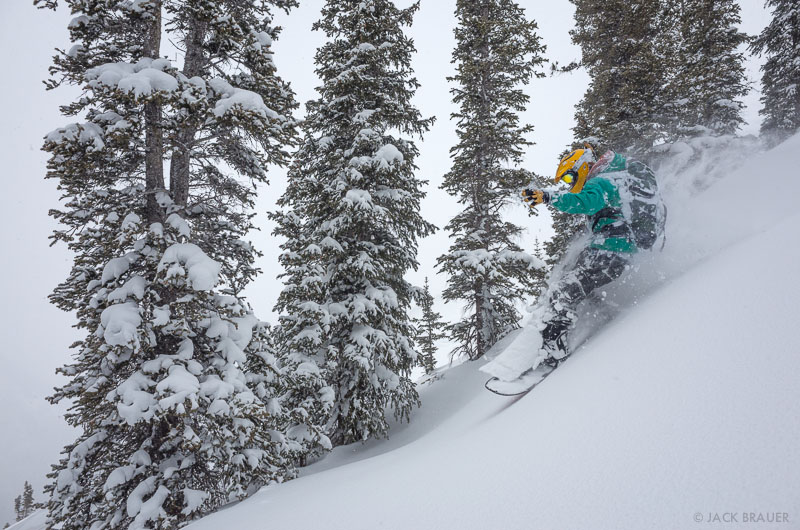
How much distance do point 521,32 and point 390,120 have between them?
18.6 ft

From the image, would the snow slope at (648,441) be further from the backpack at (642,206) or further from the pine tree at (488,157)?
the pine tree at (488,157)

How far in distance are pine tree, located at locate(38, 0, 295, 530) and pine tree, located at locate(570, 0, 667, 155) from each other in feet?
37.1

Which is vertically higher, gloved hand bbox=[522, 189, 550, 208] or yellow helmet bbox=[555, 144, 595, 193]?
yellow helmet bbox=[555, 144, 595, 193]

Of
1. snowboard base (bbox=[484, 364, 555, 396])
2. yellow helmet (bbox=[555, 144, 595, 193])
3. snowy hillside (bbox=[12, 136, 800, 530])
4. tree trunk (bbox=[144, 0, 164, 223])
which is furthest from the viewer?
tree trunk (bbox=[144, 0, 164, 223])

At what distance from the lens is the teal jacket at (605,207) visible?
4605 mm

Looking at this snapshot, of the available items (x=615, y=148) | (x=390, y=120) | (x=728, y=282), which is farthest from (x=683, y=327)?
(x=615, y=148)

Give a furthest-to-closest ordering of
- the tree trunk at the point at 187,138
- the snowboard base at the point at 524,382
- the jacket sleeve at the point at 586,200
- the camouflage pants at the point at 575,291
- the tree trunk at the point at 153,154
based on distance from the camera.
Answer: the tree trunk at the point at 187,138 → the tree trunk at the point at 153,154 → the camouflage pants at the point at 575,291 → the snowboard base at the point at 524,382 → the jacket sleeve at the point at 586,200

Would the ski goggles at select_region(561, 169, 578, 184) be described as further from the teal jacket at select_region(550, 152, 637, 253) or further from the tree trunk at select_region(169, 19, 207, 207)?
the tree trunk at select_region(169, 19, 207, 207)

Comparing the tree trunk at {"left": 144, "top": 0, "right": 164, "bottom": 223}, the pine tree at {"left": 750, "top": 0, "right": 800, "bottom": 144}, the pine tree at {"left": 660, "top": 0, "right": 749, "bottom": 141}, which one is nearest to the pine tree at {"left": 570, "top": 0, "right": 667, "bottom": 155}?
the pine tree at {"left": 660, "top": 0, "right": 749, "bottom": 141}

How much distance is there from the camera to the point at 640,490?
1.58 metres

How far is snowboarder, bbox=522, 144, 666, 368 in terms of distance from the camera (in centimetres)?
468

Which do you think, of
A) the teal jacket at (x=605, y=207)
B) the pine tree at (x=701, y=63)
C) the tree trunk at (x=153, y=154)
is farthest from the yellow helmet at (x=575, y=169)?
the pine tree at (x=701, y=63)

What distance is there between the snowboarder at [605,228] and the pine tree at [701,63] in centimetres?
967

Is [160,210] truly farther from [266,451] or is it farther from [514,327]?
[514,327]
